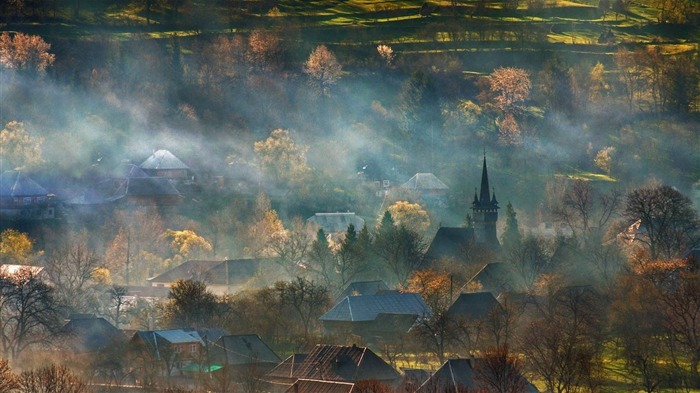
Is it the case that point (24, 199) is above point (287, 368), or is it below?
below

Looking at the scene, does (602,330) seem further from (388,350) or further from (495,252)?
(495,252)

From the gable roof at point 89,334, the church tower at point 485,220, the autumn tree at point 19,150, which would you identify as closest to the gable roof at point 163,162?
the autumn tree at point 19,150

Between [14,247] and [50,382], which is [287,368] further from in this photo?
[14,247]

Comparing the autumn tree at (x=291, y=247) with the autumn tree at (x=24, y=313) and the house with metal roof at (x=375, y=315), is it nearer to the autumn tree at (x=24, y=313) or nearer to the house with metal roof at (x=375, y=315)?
the house with metal roof at (x=375, y=315)

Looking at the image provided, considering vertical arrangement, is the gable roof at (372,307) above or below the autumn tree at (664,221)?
above

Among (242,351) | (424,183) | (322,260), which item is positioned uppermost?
(242,351)

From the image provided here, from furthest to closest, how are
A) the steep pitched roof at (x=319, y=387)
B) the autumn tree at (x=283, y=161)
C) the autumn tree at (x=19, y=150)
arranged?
the autumn tree at (x=283, y=161)
the autumn tree at (x=19, y=150)
the steep pitched roof at (x=319, y=387)

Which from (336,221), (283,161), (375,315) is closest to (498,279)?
(375,315)

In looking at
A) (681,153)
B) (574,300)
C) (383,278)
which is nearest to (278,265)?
(383,278)
